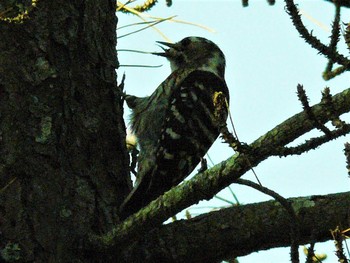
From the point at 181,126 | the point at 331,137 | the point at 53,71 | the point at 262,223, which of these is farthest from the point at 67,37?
the point at 331,137

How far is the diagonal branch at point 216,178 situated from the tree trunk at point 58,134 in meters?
0.17

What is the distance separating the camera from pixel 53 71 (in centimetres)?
323

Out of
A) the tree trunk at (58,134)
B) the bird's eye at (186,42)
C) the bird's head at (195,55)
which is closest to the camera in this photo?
the tree trunk at (58,134)

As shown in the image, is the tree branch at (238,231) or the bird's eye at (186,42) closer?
the tree branch at (238,231)

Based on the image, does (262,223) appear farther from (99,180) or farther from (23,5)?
(23,5)

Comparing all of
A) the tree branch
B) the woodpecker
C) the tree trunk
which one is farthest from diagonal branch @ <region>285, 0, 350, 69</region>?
the woodpecker

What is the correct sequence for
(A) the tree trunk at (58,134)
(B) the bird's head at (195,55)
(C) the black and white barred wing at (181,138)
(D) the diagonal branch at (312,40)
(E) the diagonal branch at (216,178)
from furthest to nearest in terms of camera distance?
(B) the bird's head at (195,55) < (C) the black and white barred wing at (181,138) < (A) the tree trunk at (58,134) < (E) the diagonal branch at (216,178) < (D) the diagonal branch at (312,40)

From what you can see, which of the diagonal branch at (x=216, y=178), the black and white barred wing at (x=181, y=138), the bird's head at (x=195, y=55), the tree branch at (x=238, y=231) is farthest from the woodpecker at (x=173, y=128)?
the diagonal branch at (x=216, y=178)

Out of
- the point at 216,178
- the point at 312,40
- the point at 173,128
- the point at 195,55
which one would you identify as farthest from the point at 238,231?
the point at 195,55

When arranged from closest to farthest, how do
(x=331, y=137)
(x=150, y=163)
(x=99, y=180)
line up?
1. (x=331, y=137)
2. (x=99, y=180)
3. (x=150, y=163)

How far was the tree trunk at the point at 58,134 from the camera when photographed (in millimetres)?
2873

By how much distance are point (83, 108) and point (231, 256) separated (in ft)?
2.77

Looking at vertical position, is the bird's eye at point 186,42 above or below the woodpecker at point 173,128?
above

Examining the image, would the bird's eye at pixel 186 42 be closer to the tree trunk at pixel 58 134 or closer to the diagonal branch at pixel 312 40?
the tree trunk at pixel 58 134
